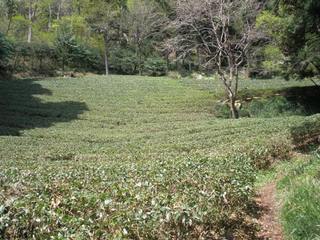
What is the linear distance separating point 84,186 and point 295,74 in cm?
2172

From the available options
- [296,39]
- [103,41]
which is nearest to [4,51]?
[103,41]

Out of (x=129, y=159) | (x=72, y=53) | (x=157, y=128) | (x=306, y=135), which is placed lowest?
(x=157, y=128)

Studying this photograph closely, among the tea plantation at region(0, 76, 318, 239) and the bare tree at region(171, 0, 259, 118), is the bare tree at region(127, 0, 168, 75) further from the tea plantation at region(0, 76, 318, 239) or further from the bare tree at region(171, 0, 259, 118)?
the bare tree at region(171, 0, 259, 118)

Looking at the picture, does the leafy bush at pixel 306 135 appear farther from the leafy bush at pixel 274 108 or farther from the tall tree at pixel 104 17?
the tall tree at pixel 104 17

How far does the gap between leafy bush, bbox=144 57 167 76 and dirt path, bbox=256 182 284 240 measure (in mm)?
47836

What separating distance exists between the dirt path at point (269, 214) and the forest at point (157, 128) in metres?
0.04

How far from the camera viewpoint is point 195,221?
5695mm

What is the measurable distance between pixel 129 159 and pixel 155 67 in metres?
43.2

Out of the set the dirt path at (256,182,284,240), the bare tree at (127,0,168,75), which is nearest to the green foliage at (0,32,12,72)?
the bare tree at (127,0,168,75)

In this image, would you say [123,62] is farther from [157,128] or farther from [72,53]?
[157,128]

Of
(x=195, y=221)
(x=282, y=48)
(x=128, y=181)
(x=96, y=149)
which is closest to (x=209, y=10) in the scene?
(x=282, y=48)

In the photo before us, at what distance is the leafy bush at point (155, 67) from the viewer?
57781mm

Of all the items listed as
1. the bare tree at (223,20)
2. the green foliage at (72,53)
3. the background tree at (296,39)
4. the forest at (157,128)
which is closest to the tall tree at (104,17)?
the forest at (157,128)

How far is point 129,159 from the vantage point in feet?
50.4
